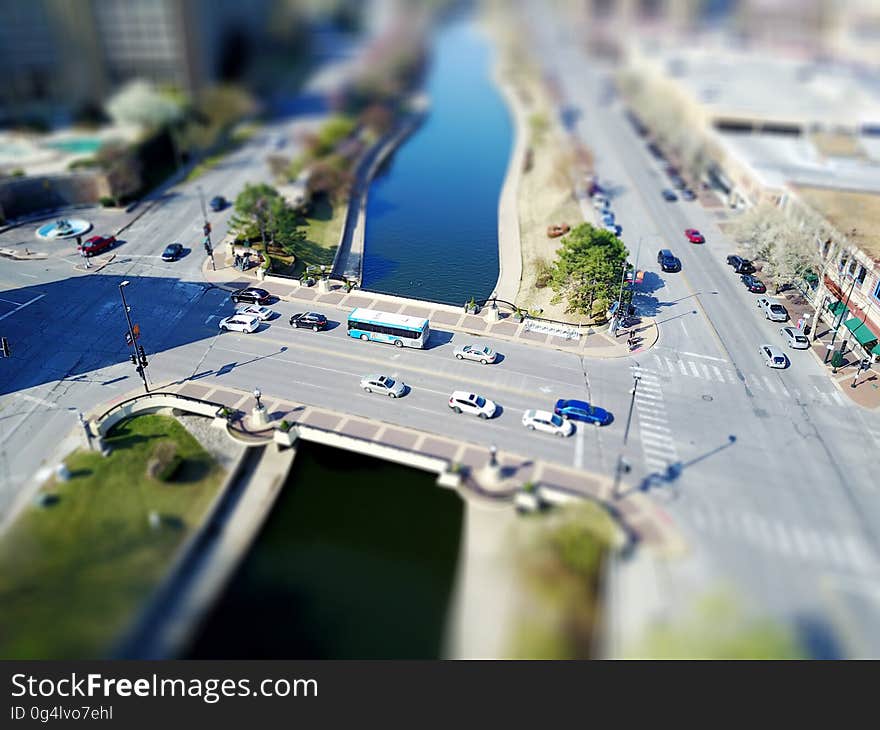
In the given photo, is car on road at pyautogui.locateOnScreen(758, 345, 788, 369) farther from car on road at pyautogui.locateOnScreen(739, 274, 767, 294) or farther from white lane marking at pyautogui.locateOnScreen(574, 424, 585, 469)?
white lane marking at pyautogui.locateOnScreen(574, 424, 585, 469)

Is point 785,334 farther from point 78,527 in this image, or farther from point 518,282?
point 78,527

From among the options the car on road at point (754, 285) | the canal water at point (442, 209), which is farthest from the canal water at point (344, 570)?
the car on road at point (754, 285)

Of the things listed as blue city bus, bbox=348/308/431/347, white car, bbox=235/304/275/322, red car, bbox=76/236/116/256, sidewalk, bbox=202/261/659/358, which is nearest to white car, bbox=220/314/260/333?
white car, bbox=235/304/275/322

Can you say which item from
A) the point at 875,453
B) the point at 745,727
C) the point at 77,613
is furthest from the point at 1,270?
the point at 875,453

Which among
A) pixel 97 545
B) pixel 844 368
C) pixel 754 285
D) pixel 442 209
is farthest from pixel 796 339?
pixel 97 545

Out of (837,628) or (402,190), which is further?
(402,190)

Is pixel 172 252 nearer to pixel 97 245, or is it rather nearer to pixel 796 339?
pixel 97 245

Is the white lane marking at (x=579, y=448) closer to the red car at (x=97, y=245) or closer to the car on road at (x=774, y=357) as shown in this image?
the car on road at (x=774, y=357)
